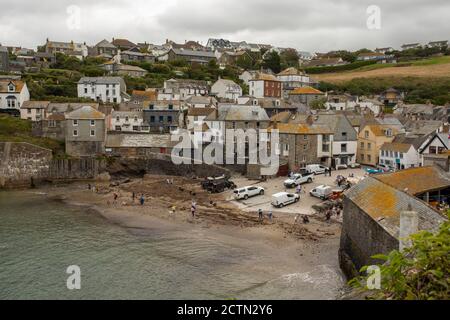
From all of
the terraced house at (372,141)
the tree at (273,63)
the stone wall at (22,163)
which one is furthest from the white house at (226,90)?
the stone wall at (22,163)

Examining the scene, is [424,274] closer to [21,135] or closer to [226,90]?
[21,135]

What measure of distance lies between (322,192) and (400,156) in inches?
544

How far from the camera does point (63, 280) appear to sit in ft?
75.5

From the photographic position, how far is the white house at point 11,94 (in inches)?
2768

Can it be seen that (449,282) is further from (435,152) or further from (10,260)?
(435,152)

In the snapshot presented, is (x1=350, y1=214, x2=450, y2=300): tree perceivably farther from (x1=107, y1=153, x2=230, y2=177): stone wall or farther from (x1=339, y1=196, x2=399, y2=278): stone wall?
(x1=107, y1=153, x2=230, y2=177): stone wall

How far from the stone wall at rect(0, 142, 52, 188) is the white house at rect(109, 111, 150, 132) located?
15.1m

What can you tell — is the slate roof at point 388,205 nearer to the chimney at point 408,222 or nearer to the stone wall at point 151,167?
the chimney at point 408,222

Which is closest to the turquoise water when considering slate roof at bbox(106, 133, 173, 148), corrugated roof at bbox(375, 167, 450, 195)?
corrugated roof at bbox(375, 167, 450, 195)

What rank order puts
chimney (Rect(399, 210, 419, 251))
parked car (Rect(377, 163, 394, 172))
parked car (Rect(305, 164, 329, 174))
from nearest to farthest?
chimney (Rect(399, 210, 419, 251)) → parked car (Rect(305, 164, 329, 174)) → parked car (Rect(377, 163, 394, 172))

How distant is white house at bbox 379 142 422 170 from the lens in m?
46.7

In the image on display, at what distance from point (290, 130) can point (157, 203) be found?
1791cm

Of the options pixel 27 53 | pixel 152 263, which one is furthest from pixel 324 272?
pixel 27 53

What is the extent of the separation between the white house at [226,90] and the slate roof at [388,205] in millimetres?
66139
